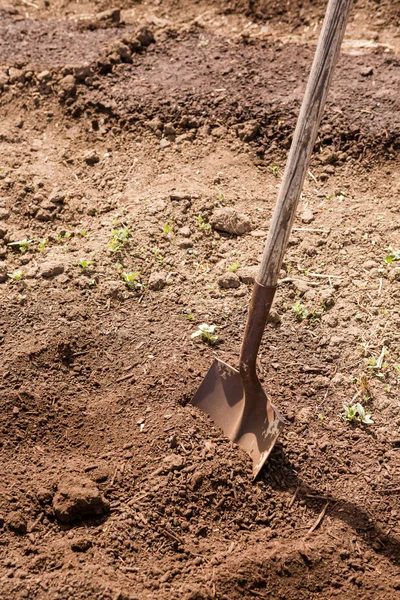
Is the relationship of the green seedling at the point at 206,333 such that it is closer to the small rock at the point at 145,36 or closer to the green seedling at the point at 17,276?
the green seedling at the point at 17,276

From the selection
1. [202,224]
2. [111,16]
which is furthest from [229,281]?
[111,16]

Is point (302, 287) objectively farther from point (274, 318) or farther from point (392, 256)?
point (392, 256)

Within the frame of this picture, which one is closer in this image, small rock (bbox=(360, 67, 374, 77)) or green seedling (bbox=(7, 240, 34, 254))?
green seedling (bbox=(7, 240, 34, 254))

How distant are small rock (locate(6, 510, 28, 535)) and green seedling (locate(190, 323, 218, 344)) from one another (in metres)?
1.38

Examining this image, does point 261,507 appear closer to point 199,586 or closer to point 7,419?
point 199,586

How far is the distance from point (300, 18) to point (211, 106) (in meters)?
2.07

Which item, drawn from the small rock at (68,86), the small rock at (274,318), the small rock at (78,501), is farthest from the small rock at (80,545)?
the small rock at (68,86)

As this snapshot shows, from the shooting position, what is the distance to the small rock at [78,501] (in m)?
2.86

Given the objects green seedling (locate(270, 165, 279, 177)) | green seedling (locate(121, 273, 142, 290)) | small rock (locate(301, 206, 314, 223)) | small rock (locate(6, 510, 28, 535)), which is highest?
green seedling (locate(270, 165, 279, 177))

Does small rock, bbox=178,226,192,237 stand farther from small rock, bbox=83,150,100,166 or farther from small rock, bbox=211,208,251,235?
small rock, bbox=83,150,100,166

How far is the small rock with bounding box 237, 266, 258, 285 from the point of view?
4.00 metres

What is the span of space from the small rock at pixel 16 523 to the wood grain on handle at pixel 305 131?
5.09 feet

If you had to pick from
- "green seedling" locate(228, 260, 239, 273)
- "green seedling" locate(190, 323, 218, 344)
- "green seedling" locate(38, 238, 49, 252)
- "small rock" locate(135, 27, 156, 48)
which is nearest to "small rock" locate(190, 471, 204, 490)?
"green seedling" locate(190, 323, 218, 344)

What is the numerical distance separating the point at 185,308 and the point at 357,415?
1203mm
